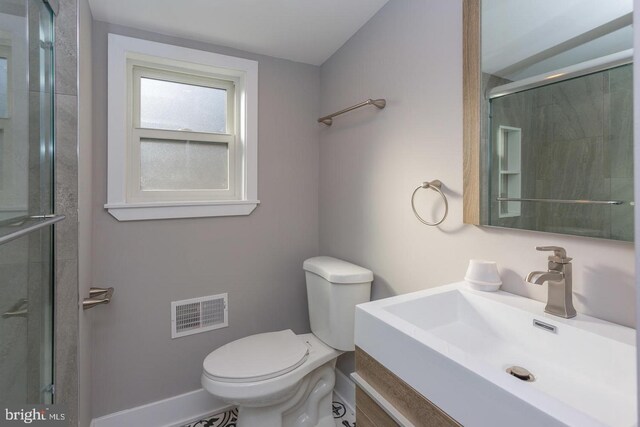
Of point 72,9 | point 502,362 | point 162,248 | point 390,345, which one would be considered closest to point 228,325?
point 162,248

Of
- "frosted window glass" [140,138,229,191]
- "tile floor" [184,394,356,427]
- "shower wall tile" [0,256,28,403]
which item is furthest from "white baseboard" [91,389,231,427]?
"frosted window glass" [140,138,229,191]

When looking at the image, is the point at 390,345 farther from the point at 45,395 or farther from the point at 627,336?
the point at 45,395

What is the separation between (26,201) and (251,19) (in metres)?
1.30

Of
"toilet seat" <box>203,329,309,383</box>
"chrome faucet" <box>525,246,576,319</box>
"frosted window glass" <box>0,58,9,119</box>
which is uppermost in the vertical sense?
"frosted window glass" <box>0,58,9,119</box>

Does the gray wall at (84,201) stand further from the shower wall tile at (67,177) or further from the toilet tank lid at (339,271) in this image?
the toilet tank lid at (339,271)

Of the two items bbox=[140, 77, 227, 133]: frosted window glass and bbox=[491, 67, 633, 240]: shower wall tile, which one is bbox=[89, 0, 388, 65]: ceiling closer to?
bbox=[140, 77, 227, 133]: frosted window glass

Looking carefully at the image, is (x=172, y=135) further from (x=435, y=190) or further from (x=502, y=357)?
(x=502, y=357)

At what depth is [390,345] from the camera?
81 centimetres

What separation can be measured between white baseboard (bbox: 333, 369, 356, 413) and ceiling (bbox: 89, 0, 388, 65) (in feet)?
6.42

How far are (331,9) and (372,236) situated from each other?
1.15 meters

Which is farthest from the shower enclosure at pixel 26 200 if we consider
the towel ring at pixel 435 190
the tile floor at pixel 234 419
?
the towel ring at pixel 435 190

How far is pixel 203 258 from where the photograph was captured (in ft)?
6.00

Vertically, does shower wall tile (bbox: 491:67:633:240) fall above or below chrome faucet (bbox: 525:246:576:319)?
above

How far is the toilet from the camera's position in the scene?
4.40ft
